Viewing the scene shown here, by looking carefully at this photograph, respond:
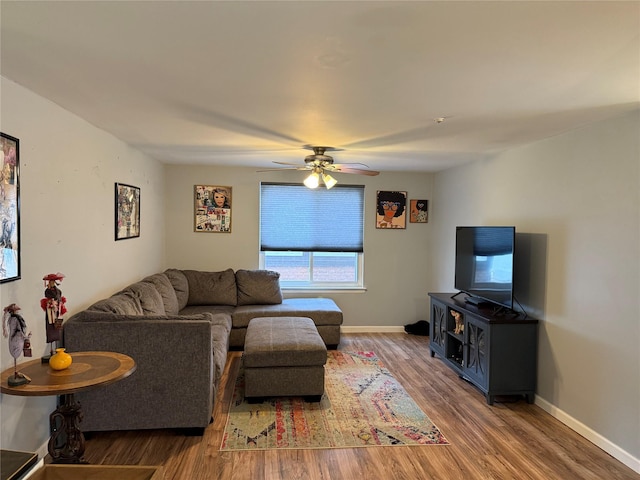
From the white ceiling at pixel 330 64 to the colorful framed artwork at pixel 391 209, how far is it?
2.42 m

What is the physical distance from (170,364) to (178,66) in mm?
1886

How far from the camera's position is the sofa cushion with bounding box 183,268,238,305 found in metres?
4.99

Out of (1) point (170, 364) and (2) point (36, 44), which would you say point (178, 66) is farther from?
(1) point (170, 364)

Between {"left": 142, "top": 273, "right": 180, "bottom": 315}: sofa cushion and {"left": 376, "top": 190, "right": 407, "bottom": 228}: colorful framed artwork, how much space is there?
2.90 metres

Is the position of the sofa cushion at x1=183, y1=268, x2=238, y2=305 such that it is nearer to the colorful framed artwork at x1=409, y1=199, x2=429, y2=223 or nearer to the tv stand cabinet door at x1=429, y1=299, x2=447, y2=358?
the tv stand cabinet door at x1=429, y1=299, x2=447, y2=358

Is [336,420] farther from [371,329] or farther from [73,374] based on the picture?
[371,329]

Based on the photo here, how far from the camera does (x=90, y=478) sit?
1.16 m

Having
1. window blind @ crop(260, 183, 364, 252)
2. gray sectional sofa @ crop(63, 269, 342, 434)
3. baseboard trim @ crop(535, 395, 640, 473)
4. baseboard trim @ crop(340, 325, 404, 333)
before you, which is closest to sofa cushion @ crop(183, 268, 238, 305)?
window blind @ crop(260, 183, 364, 252)

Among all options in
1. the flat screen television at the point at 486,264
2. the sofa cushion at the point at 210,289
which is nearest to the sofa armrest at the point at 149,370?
the sofa cushion at the point at 210,289

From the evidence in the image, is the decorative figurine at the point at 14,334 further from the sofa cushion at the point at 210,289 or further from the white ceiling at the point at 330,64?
the sofa cushion at the point at 210,289

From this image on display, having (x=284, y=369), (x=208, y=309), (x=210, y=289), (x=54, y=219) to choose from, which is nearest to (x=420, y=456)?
(x=284, y=369)

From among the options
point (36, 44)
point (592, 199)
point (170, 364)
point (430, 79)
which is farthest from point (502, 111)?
point (170, 364)

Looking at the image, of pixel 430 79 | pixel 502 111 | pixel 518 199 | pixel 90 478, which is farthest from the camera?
pixel 518 199

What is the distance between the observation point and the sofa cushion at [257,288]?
5094 mm
